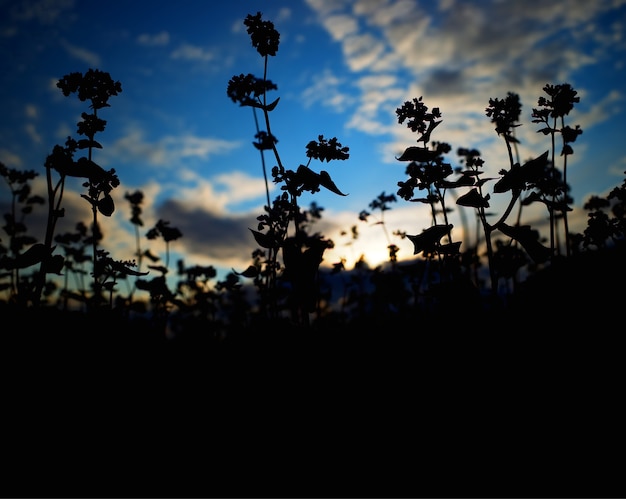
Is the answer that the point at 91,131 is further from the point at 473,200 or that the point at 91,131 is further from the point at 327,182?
the point at 473,200

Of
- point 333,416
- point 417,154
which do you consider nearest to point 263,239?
point 417,154

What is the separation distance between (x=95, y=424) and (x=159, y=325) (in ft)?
16.0

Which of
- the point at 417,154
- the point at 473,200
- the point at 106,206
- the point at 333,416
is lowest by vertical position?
the point at 333,416

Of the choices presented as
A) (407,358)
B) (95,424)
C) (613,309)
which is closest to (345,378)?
(407,358)

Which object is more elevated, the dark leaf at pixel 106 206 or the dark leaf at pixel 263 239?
the dark leaf at pixel 106 206

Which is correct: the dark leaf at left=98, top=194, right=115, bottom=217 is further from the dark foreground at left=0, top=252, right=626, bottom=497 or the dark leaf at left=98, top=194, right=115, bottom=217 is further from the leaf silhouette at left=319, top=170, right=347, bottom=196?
the leaf silhouette at left=319, top=170, right=347, bottom=196

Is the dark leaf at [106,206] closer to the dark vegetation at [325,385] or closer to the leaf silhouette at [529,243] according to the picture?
the dark vegetation at [325,385]

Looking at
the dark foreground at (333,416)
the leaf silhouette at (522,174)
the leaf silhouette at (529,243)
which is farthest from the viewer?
the leaf silhouette at (529,243)

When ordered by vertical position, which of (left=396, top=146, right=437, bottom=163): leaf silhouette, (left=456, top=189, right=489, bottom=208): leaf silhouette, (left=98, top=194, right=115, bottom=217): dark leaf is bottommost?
(left=456, top=189, right=489, bottom=208): leaf silhouette

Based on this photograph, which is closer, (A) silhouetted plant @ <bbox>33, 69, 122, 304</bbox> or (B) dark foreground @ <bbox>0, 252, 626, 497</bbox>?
(B) dark foreground @ <bbox>0, 252, 626, 497</bbox>

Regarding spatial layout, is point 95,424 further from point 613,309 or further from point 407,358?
point 613,309

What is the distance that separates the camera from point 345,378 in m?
3.42

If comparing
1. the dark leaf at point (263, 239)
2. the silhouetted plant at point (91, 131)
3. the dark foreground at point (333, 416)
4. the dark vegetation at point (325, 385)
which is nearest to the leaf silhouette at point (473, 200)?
the dark vegetation at point (325, 385)

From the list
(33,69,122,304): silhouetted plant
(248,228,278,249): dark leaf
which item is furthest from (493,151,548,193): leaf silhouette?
(33,69,122,304): silhouetted plant
